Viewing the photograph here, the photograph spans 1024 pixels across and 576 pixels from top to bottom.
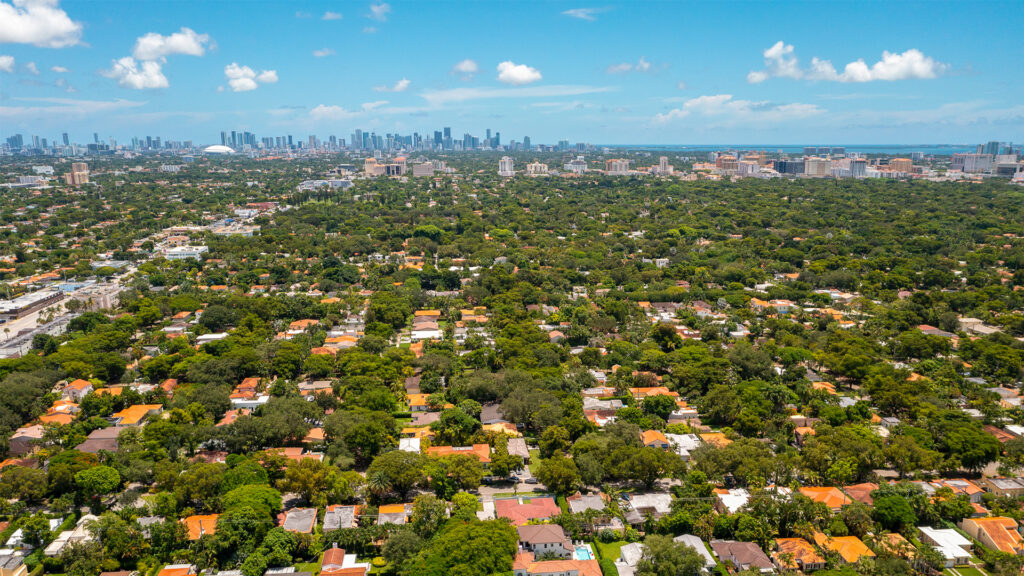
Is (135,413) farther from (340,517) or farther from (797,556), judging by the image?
(797,556)

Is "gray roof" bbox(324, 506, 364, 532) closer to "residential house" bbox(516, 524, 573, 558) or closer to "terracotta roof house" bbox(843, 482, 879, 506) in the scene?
"residential house" bbox(516, 524, 573, 558)

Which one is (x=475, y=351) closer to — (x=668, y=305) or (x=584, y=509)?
(x=584, y=509)

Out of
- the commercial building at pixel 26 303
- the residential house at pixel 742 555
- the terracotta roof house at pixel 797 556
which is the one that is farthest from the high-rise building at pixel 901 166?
the commercial building at pixel 26 303

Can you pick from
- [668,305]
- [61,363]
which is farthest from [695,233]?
[61,363]

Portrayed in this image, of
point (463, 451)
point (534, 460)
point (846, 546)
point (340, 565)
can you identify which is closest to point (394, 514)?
point (340, 565)

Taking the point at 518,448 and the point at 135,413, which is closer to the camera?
the point at 518,448

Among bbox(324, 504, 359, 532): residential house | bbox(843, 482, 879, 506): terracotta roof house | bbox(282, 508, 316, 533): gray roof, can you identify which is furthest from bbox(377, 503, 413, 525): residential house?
bbox(843, 482, 879, 506): terracotta roof house

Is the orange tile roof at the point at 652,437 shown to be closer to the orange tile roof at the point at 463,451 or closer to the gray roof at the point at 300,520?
the orange tile roof at the point at 463,451
